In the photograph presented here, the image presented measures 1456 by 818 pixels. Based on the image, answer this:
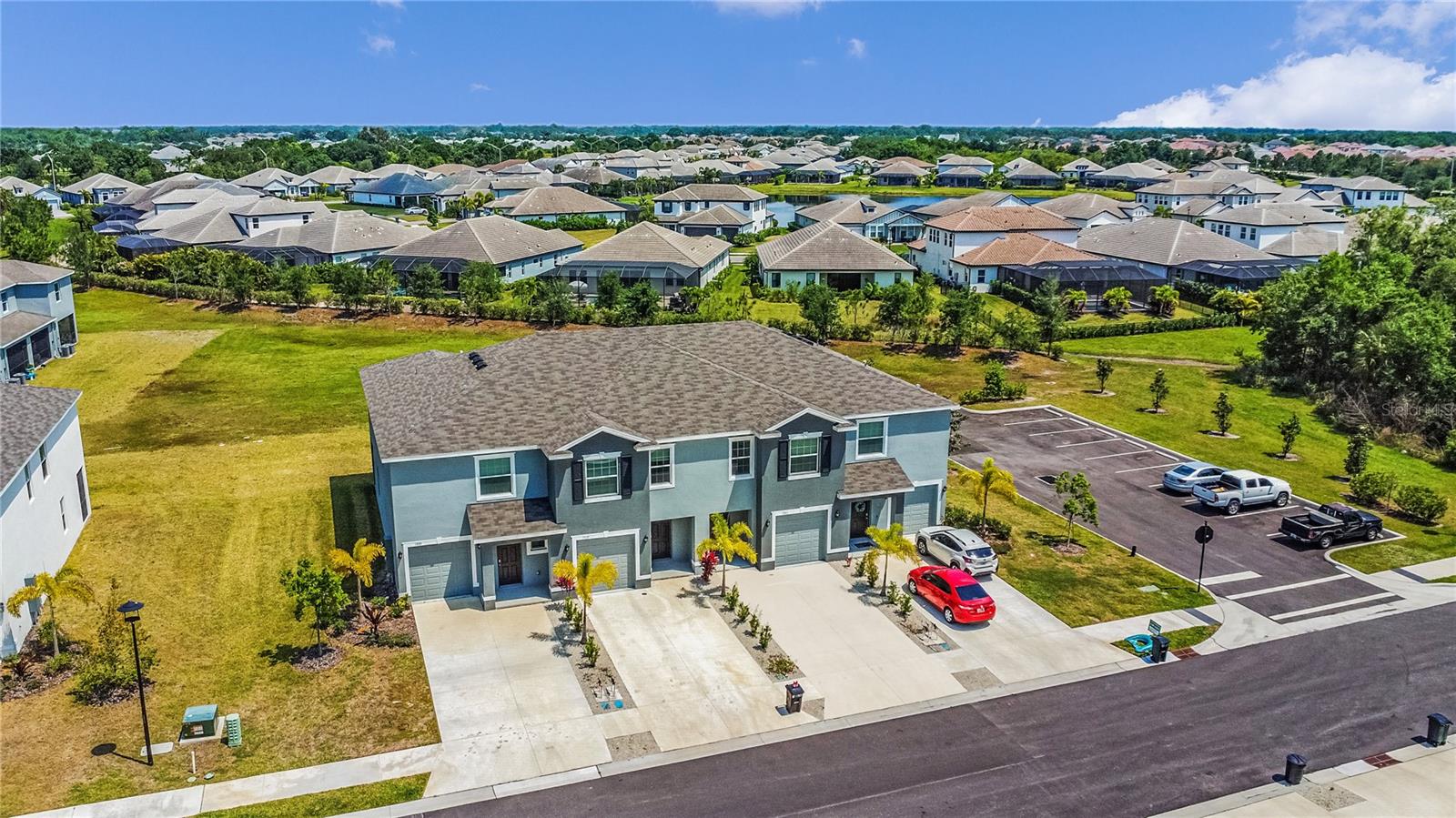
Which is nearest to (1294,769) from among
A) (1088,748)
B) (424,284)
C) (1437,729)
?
(1088,748)

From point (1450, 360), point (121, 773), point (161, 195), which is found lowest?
point (121, 773)

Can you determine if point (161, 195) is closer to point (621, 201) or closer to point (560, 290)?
point (621, 201)

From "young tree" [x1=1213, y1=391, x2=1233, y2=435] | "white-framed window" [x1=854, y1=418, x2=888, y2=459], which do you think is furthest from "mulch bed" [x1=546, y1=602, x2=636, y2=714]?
"young tree" [x1=1213, y1=391, x2=1233, y2=435]

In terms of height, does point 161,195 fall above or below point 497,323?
above

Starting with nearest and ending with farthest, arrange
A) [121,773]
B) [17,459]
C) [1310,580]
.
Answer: [121,773], [17,459], [1310,580]

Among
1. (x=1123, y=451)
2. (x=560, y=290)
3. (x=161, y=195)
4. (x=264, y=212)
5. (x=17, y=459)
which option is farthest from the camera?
(x=161, y=195)

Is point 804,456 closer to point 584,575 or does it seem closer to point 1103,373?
point 584,575

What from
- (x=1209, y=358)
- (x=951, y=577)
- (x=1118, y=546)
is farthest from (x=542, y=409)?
(x=1209, y=358)
